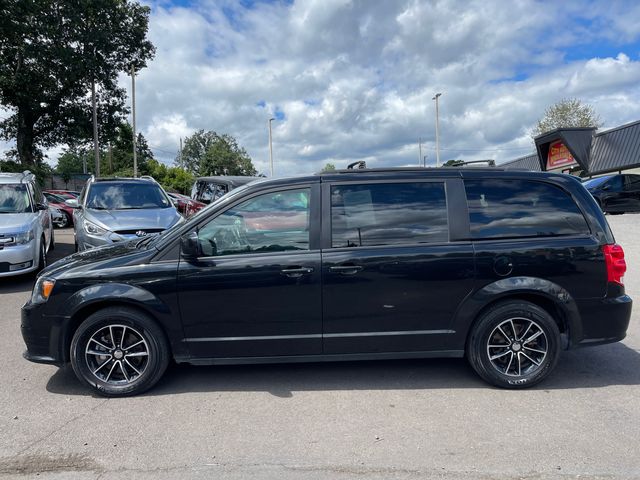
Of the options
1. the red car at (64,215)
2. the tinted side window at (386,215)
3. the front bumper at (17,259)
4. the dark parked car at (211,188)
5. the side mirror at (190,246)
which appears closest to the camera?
the side mirror at (190,246)

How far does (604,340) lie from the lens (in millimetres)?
4188

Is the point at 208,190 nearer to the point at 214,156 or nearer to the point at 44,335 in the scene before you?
the point at 44,335

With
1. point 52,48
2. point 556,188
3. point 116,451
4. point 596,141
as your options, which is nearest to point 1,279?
point 116,451

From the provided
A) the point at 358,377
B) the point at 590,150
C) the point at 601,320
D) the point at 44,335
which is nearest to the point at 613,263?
the point at 601,320

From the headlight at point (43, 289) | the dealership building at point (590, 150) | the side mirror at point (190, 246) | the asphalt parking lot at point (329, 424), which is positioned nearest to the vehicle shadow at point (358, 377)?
the asphalt parking lot at point (329, 424)

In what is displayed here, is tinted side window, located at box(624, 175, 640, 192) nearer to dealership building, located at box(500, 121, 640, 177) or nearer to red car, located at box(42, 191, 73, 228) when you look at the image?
dealership building, located at box(500, 121, 640, 177)

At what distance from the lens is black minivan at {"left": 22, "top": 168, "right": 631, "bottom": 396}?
13.1ft

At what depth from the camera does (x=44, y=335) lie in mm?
4023

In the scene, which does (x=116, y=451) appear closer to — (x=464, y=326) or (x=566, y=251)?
(x=464, y=326)

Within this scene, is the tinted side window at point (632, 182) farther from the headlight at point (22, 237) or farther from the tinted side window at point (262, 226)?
the headlight at point (22, 237)

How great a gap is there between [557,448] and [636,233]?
39.0ft

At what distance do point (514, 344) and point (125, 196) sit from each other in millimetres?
8040

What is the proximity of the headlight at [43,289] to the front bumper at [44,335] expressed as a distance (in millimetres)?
51

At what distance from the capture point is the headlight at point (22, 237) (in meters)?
7.88
